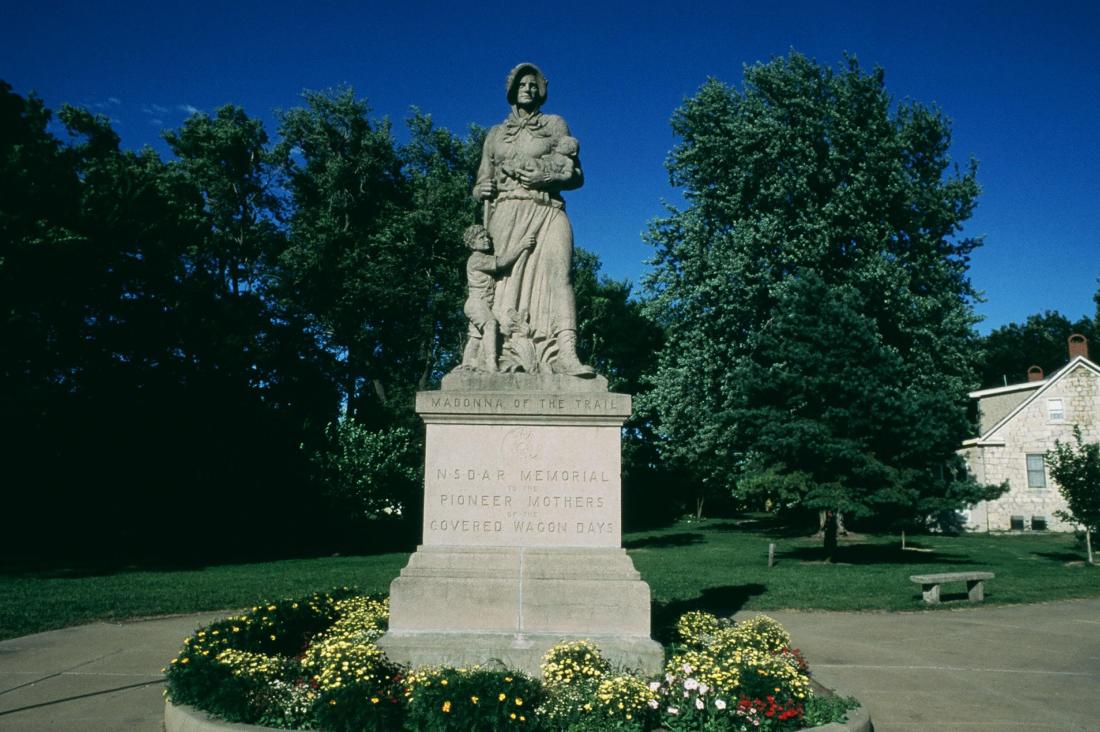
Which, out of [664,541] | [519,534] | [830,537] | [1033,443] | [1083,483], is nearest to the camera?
[519,534]

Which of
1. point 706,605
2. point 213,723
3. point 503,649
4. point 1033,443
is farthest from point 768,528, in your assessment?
point 213,723

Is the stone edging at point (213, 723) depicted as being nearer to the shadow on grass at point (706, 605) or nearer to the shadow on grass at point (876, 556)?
the shadow on grass at point (706, 605)

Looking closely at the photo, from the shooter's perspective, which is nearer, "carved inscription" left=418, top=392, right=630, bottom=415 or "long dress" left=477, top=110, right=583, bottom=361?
"carved inscription" left=418, top=392, right=630, bottom=415

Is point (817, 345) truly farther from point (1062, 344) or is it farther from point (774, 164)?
point (1062, 344)

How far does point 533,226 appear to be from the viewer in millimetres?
8289

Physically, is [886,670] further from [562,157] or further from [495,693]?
[562,157]

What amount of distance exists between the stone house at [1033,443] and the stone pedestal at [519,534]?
35.9 meters

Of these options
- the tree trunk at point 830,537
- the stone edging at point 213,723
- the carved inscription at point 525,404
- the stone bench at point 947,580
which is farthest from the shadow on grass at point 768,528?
the stone edging at point 213,723

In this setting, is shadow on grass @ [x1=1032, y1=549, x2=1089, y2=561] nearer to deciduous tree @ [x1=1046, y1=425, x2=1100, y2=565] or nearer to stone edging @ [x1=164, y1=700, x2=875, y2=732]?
deciduous tree @ [x1=1046, y1=425, x2=1100, y2=565]

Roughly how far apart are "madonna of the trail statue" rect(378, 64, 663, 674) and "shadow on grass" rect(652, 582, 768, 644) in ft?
7.11

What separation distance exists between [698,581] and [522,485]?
10.9m

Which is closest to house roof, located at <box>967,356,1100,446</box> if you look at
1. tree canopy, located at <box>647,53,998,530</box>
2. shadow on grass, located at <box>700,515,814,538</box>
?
shadow on grass, located at <box>700,515,814,538</box>

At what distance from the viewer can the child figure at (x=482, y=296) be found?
7.95 m

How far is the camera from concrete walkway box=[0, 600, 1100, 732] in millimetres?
6680
